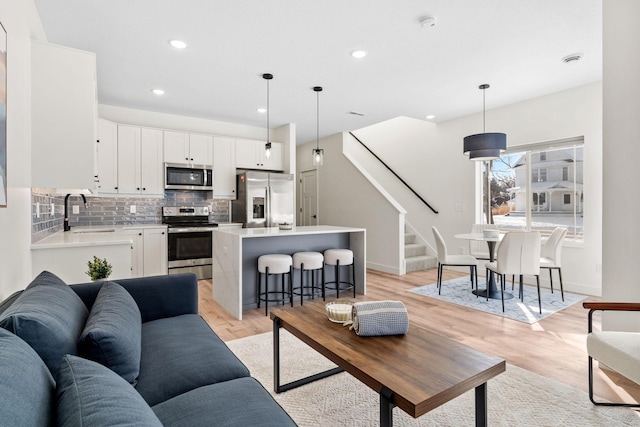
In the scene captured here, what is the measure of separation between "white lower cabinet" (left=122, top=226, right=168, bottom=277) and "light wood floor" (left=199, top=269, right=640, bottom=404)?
1076mm

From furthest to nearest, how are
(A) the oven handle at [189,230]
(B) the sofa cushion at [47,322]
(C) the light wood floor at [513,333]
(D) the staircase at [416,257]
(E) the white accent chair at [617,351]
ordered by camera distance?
(D) the staircase at [416,257], (A) the oven handle at [189,230], (C) the light wood floor at [513,333], (E) the white accent chair at [617,351], (B) the sofa cushion at [47,322]

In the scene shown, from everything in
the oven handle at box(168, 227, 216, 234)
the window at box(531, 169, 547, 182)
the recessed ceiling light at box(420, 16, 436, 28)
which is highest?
the recessed ceiling light at box(420, 16, 436, 28)

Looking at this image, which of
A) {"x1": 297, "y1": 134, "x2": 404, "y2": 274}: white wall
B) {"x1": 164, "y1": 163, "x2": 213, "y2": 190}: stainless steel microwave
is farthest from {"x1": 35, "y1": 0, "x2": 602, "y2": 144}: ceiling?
{"x1": 297, "y1": 134, "x2": 404, "y2": 274}: white wall

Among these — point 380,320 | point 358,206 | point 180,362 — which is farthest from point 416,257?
point 180,362

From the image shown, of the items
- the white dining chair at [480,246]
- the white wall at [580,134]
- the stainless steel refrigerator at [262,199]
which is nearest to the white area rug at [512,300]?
the white wall at [580,134]

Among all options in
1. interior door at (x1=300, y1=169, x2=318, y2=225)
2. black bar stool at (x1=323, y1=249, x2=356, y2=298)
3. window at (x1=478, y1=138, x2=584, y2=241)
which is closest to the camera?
black bar stool at (x1=323, y1=249, x2=356, y2=298)

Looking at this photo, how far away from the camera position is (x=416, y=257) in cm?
627

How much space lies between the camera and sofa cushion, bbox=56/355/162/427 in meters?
0.69

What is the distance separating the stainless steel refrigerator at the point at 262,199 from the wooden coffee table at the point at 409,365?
4143 millimetres

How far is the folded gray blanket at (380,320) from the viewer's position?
1.72 metres

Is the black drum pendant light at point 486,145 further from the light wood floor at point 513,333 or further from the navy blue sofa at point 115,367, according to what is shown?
the navy blue sofa at point 115,367

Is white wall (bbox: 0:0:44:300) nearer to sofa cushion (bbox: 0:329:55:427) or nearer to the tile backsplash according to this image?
sofa cushion (bbox: 0:329:55:427)

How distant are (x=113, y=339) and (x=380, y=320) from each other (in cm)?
119

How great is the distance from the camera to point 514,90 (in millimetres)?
4543
